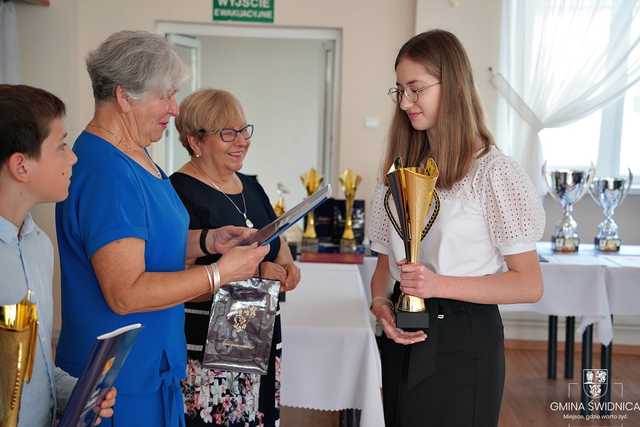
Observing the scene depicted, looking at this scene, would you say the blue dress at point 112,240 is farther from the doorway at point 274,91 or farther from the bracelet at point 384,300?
the doorway at point 274,91

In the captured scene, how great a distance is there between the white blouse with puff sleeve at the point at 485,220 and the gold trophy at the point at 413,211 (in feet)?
0.20

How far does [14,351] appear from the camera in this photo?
879 mm

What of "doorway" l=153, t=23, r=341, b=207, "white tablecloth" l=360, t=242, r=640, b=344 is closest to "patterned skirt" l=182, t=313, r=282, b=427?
"white tablecloth" l=360, t=242, r=640, b=344

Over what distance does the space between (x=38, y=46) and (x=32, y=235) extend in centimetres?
445

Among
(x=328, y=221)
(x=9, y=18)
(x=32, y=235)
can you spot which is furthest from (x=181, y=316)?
(x=9, y=18)

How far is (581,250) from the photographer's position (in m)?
4.25

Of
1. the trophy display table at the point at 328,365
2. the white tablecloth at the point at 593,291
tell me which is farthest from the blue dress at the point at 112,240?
the white tablecloth at the point at 593,291

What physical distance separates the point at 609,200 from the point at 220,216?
2900 millimetres

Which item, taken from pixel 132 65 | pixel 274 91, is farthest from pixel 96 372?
pixel 274 91

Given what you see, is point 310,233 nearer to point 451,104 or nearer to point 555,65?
point 555,65

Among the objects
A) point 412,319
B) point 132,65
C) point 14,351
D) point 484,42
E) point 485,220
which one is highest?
point 484,42

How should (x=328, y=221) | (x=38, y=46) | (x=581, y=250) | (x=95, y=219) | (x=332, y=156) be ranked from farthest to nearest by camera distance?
1. (x=332, y=156)
2. (x=38, y=46)
3. (x=328, y=221)
4. (x=581, y=250)
5. (x=95, y=219)

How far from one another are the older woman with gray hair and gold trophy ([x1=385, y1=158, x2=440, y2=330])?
1.10 ft

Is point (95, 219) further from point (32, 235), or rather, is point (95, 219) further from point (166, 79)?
point (166, 79)
